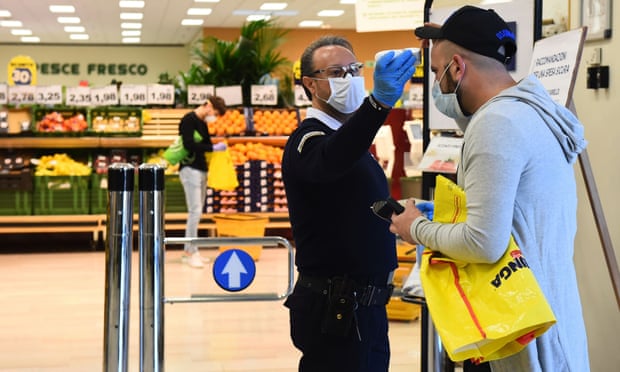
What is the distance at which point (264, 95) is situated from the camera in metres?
10.6

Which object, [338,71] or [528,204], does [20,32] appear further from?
[528,204]

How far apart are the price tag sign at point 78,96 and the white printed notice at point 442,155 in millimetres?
7437

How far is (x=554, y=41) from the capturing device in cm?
355

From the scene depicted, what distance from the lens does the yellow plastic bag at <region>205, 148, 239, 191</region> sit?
9.12 metres

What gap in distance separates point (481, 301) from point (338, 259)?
65 cm

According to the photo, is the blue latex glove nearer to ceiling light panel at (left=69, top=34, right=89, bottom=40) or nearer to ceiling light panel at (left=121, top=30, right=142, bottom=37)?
ceiling light panel at (left=121, top=30, right=142, bottom=37)

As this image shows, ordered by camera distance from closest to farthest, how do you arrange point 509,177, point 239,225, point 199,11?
point 509,177, point 239,225, point 199,11

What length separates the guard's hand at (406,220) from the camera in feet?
6.77

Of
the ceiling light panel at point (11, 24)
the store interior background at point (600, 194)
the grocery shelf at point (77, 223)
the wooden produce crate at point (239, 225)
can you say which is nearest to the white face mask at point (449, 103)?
the store interior background at point (600, 194)

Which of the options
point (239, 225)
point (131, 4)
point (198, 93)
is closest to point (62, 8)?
point (131, 4)

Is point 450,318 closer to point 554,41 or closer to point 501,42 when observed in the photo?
point 501,42

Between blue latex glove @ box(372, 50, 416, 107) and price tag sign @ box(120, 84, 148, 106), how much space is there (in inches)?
341

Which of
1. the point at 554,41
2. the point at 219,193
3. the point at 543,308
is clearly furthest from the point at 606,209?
the point at 219,193

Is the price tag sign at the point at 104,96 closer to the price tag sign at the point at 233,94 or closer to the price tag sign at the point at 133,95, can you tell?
the price tag sign at the point at 133,95
